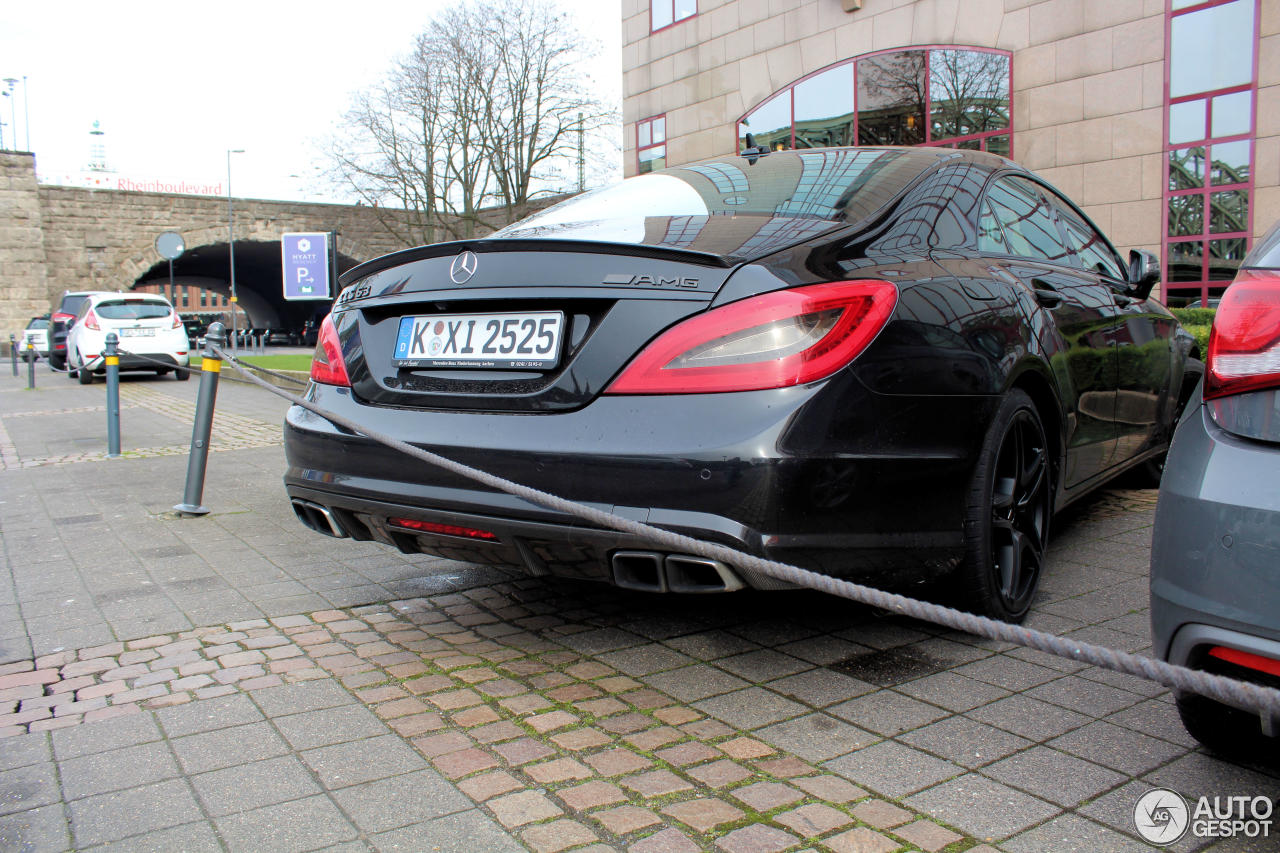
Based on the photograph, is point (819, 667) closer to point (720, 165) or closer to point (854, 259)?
point (854, 259)

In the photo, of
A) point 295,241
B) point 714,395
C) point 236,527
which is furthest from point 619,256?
point 295,241

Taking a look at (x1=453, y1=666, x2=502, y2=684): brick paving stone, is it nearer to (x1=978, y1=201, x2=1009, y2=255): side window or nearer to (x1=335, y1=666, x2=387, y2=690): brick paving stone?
(x1=335, y1=666, x2=387, y2=690): brick paving stone

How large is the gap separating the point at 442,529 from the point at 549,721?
605mm

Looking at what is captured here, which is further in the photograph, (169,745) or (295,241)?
(295,241)

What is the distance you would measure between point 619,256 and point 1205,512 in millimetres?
1480

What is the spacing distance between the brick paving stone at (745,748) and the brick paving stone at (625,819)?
33 cm

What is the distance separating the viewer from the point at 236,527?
5129 millimetres

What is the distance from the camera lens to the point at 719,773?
224 centimetres

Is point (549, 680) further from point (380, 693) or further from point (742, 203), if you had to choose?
point (742, 203)

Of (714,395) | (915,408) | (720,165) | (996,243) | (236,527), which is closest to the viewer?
(714,395)

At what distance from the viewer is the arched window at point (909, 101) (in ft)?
53.4

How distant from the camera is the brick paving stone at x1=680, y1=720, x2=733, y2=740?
2443mm

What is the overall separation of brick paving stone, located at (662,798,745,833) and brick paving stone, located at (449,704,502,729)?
0.66 meters

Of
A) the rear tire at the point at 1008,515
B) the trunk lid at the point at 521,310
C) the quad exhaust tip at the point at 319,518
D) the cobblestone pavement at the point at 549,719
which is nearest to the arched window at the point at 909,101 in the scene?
the rear tire at the point at 1008,515
